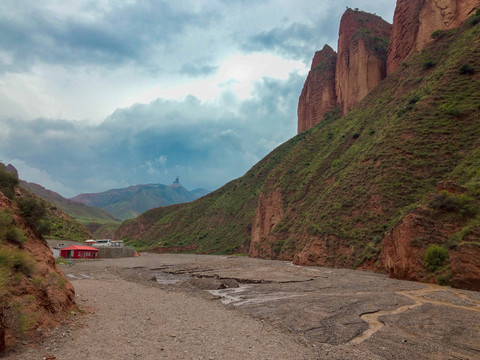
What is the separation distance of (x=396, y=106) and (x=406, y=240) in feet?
101

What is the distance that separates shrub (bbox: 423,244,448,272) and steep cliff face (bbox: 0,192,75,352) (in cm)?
2047

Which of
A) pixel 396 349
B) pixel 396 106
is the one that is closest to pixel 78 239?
pixel 396 106

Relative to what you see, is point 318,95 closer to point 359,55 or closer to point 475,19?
point 359,55

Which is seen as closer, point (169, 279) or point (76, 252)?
point (169, 279)

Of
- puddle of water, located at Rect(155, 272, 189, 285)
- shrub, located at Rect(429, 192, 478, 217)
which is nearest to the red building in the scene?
puddle of water, located at Rect(155, 272, 189, 285)

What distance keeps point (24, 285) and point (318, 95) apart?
94.1 m

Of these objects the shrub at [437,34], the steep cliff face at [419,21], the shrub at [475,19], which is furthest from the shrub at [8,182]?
the steep cliff face at [419,21]

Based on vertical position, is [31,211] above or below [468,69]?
below

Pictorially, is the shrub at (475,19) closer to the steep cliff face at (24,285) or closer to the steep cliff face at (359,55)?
the steep cliff face at (359,55)

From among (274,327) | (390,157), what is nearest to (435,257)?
(274,327)

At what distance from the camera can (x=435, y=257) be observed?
20.0 m

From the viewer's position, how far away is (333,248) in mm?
33031

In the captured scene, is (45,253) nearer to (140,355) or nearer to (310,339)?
(140,355)

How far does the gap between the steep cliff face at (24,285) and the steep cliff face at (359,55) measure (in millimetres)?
71915
